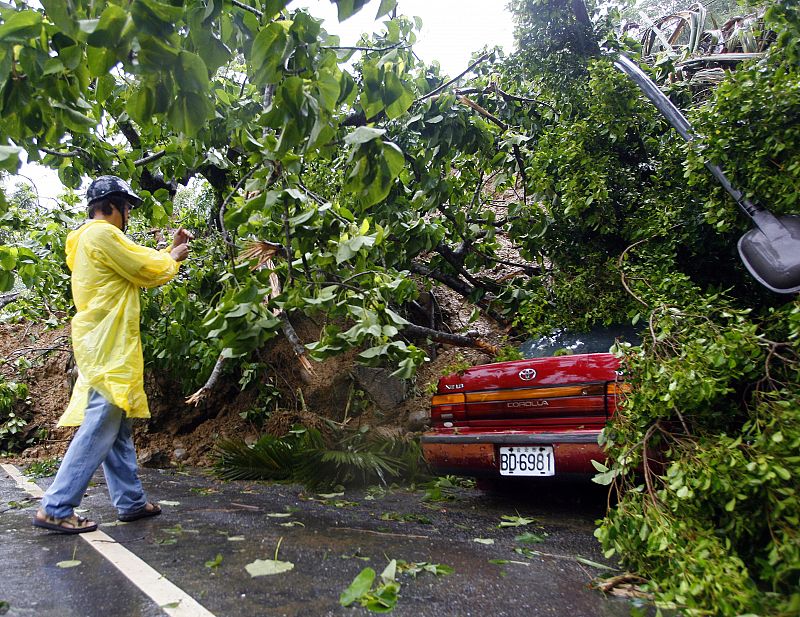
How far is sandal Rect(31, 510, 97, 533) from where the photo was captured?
3.40 metres

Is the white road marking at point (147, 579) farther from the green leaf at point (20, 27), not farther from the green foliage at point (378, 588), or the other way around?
the green leaf at point (20, 27)

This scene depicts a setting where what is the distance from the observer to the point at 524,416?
4.00 meters

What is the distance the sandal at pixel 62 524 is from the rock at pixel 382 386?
3.88 metres

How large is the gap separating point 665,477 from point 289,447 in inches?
152

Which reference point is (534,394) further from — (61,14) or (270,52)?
(61,14)

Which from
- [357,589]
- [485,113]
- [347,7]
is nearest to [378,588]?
[357,589]

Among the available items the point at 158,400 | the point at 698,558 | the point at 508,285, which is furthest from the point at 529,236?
the point at 158,400

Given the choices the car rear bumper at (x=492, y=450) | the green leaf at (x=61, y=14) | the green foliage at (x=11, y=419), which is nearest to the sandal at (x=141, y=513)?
the car rear bumper at (x=492, y=450)

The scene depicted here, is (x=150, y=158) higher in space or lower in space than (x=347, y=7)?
higher

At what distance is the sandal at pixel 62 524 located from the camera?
11.1ft

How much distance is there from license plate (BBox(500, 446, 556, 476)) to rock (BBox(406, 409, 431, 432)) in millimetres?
2834

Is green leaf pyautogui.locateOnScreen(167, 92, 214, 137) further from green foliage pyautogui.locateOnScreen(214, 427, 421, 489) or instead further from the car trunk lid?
green foliage pyautogui.locateOnScreen(214, 427, 421, 489)

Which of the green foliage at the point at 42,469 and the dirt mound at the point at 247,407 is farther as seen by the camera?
the dirt mound at the point at 247,407

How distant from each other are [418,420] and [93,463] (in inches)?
154
